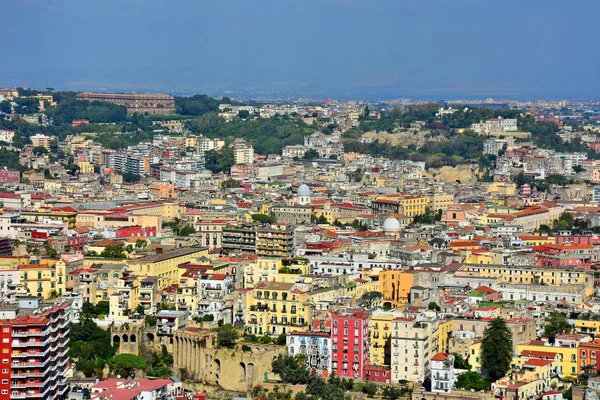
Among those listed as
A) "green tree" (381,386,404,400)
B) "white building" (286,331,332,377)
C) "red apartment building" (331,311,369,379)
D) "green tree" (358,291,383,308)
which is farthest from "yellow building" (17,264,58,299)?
"green tree" (381,386,404,400)

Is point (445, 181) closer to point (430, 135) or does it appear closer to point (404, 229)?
point (430, 135)

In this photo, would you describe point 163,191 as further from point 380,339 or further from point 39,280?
point 380,339

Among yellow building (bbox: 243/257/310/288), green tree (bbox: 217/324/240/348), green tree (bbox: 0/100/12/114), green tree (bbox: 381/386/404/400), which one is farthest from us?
green tree (bbox: 0/100/12/114)

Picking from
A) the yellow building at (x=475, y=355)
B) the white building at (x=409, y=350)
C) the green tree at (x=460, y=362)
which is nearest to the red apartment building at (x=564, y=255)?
the yellow building at (x=475, y=355)

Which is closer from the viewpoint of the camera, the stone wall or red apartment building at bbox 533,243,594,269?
the stone wall

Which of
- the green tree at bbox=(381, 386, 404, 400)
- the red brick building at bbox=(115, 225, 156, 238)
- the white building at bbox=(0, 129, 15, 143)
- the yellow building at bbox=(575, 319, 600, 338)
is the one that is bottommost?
the green tree at bbox=(381, 386, 404, 400)

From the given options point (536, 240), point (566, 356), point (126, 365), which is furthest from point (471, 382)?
point (536, 240)

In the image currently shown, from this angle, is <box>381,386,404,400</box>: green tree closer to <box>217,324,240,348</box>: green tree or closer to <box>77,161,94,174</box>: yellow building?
<box>217,324,240,348</box>: green tree
